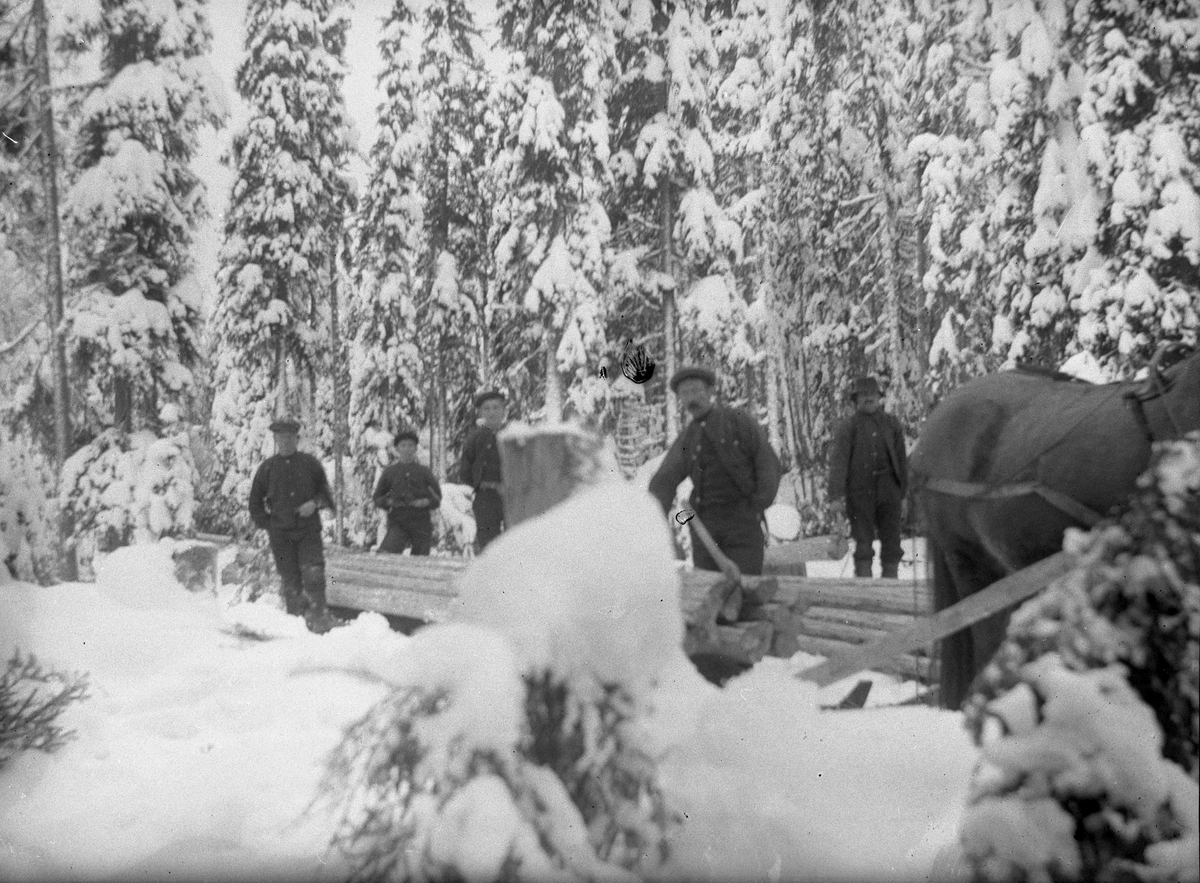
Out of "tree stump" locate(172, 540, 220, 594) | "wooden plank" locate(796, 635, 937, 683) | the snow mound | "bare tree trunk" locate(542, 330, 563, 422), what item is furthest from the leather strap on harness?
"bare tree trunk" locate(542, 330, 563, 422)

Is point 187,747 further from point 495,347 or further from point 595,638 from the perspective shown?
point 495,347

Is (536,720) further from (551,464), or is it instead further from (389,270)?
(389,270)

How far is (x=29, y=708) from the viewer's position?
3320 mm

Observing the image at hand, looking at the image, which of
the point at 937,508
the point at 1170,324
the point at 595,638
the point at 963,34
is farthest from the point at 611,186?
the point at 595,638

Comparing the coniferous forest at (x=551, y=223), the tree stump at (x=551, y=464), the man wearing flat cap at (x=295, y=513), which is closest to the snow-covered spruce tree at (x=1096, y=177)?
the coniferous forest at (x=551, y=223)

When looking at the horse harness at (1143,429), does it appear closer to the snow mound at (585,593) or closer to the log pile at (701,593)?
the log pile at (701,593)

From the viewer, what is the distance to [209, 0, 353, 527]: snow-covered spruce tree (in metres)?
11.3

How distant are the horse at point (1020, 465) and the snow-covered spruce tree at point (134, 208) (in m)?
4.46

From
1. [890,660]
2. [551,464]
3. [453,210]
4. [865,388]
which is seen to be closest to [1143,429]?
[890,660]

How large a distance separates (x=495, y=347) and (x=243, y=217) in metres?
5.89

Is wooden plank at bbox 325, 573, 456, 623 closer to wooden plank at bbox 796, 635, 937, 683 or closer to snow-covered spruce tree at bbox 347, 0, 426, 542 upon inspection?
wooden plank at bbox 796, 635, 937, 683

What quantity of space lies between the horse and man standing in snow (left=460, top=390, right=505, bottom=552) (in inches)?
191

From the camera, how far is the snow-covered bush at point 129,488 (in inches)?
270

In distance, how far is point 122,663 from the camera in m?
4.86
